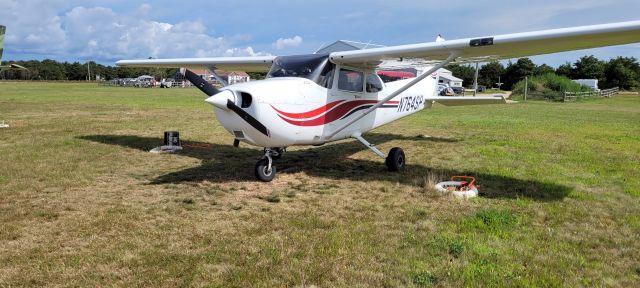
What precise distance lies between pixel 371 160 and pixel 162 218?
5138mm

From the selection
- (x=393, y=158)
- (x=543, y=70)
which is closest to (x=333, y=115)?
(x=393, y=158)

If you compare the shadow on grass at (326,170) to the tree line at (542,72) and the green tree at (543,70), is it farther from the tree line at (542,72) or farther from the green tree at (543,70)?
the green tree at (543,70)

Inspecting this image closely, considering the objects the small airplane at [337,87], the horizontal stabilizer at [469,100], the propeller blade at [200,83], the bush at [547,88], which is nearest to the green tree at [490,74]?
the bush at [547,88]

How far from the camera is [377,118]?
9258 millimetres

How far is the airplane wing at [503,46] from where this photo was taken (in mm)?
5684

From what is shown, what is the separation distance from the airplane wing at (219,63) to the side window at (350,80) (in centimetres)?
225

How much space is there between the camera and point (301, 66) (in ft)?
24.6

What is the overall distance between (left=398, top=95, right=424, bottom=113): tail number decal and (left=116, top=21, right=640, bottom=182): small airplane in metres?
0.45

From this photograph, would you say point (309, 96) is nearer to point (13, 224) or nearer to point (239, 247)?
point (239, 247)

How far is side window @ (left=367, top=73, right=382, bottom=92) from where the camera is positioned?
28.7 ft

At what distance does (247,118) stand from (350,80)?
→ 269cm

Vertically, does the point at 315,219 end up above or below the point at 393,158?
below

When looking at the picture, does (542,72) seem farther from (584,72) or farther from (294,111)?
(294,111)

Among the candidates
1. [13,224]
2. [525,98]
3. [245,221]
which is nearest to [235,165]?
[245,221]
